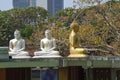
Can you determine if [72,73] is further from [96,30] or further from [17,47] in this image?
[96,30]

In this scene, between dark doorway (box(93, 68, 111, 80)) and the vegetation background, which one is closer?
dark doorway (box(93, 68, 111, 80))

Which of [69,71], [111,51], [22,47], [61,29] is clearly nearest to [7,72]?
[69,71]

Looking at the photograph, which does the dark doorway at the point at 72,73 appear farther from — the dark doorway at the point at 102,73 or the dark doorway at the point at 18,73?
the dark doorway at the point at 18,73

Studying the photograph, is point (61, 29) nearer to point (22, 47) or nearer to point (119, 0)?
point (119, 0)

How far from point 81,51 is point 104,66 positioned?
2.18 m

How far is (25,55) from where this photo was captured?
1112 centimetres

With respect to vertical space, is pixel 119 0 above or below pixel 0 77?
above

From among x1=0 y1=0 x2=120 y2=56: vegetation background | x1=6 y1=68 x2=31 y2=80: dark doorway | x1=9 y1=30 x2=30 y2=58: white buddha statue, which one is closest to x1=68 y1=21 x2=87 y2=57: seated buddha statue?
x1=9 y1=30 x2=30 y2=58: white buddha statue

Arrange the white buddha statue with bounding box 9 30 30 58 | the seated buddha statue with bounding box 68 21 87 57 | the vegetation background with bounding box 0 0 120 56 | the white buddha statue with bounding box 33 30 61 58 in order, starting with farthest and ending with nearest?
the vegetation background with bounding box 0 0 120 56 → the white buddha statue with bounding box 9 30 30 58 → the white buddha statue with bounding box 33 30 61 58 → the seated buddha statue with bounding box 68 21 87 57

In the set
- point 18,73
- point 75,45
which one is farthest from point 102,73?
point 75,45

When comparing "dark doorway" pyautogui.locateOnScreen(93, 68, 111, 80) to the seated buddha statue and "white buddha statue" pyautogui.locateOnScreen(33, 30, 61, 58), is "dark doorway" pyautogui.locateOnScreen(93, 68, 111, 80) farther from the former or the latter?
"white buddha statue" pyautogui.locateOnScreen(33, 30, 61, 58)

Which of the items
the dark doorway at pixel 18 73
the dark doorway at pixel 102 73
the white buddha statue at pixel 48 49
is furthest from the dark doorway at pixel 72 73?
the white buddha statue at pixel 48 49

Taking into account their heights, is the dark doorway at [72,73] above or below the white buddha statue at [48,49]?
below

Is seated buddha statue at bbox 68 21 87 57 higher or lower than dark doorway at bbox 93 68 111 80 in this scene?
higher
